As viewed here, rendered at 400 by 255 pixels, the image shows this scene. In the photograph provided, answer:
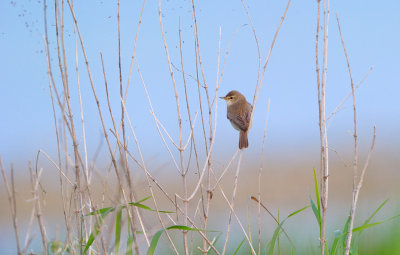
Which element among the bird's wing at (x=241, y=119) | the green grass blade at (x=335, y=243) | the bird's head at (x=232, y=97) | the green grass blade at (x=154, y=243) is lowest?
the green grass blade at (x=335, y=243)

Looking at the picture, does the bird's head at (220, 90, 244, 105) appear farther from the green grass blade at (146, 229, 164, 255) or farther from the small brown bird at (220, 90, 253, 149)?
the green grass blade at (146, 229, 164, 255)

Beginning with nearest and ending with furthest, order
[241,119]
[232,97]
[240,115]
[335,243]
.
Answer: [335,243], [241,119], [240,115], [232,97]

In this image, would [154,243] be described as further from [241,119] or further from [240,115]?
[240,115]

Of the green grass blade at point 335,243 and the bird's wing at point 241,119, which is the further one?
the bird's wing at point 241,119

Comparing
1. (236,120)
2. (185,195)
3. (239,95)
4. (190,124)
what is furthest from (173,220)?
(239,95)

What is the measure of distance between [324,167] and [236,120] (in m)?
2.54

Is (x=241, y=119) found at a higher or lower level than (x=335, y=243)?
higher

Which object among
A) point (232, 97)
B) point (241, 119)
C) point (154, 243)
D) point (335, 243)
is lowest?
point (335, 243)

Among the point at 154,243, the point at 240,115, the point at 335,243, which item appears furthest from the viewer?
the point at 240,115

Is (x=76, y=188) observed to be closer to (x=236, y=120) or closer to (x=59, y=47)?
(x=59, y=47)

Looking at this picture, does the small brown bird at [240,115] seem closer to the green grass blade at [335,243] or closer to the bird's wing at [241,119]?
the bird's wing at [241,119]

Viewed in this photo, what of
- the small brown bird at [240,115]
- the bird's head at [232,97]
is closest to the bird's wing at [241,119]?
the small brown bird at [240,115]

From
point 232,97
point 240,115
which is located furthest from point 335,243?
point 232,97

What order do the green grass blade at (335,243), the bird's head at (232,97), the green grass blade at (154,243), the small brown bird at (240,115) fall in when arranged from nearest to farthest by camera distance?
the green grass blade at (154,243) < the green grass blade at (335,243) < the small brown bird at (240,115) < the bird's head at (232,97)
